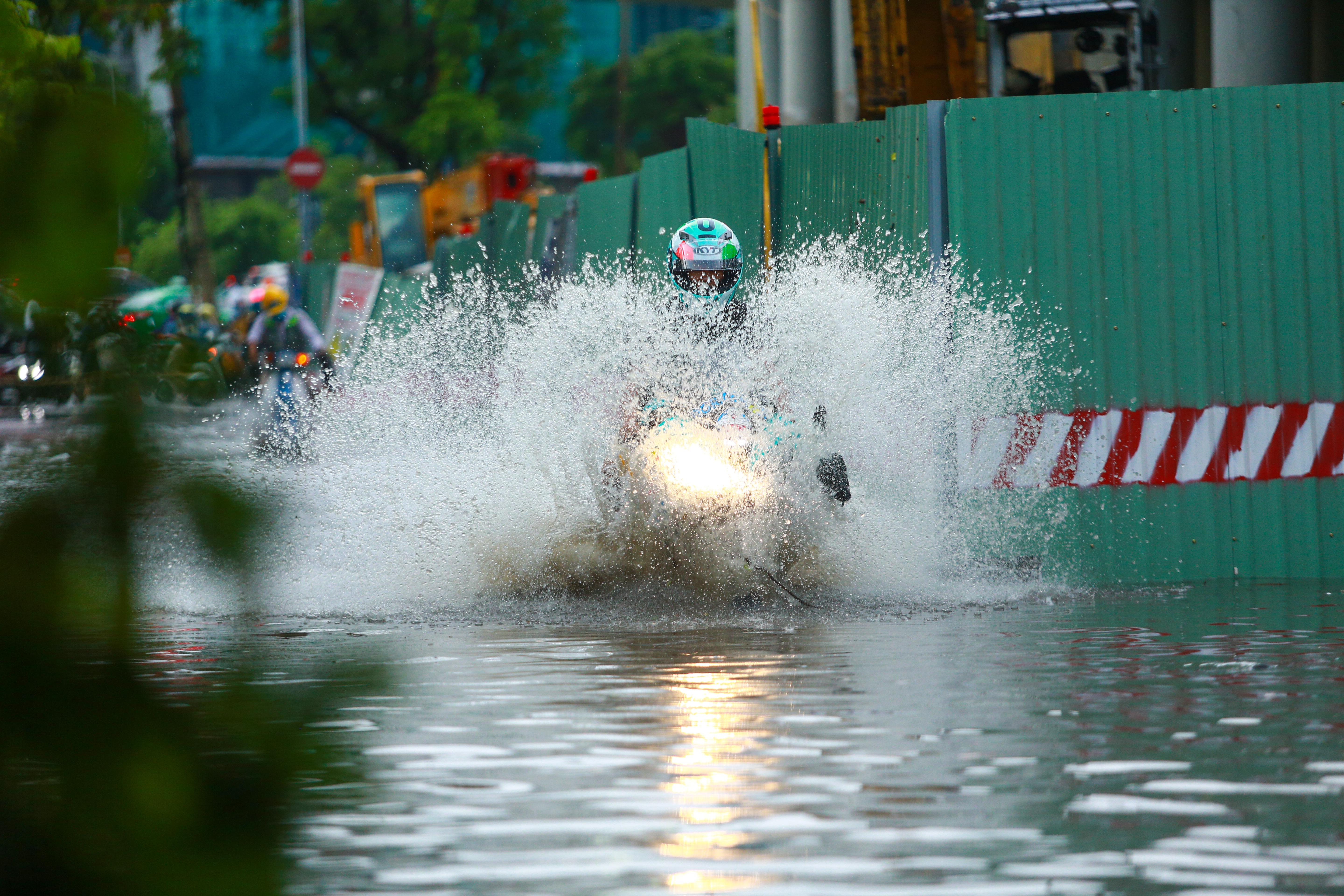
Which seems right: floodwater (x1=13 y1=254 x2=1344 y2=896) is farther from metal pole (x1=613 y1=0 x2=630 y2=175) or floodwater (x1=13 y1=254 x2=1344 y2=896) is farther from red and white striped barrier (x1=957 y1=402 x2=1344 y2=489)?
metal pole (x1=613 y1=0 x2=630 y2=175)

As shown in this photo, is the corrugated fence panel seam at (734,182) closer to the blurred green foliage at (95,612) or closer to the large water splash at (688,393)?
the large water splash at (688,393)

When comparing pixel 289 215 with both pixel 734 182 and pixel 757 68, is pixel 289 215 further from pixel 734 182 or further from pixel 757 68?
pixel 757 68

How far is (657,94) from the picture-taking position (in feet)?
253

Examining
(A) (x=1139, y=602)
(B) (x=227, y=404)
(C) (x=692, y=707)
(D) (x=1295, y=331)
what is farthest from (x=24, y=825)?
(D) (x=1295, y=331)

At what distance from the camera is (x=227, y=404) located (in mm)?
1729

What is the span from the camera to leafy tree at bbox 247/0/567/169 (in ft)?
198

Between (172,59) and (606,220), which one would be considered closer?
(172,59)

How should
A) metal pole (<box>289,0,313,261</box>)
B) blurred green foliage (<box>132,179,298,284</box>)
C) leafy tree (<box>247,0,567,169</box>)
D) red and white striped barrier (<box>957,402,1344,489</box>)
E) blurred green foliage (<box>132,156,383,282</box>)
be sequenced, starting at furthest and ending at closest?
1. leafy tree (<box>247,0,567,169</box>)
2. blurred green foliage (<box>132,156,383,282</box>)
3. metal pole (<box>289,0,313,261</box>)
4. red and white striped barrier (<box>957,402,1344,489</box>)
5. blurred green foliage (<box>132,179,298,284</box>)

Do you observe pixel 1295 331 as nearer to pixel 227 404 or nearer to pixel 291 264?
pixel 227 404

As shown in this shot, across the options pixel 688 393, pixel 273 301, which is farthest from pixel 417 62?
pixel 688 393

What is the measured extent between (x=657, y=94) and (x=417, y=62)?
59.1 ft

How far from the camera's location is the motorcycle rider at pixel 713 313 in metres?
10.6

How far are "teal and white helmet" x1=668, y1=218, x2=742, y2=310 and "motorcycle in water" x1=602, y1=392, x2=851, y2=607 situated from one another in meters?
0.68

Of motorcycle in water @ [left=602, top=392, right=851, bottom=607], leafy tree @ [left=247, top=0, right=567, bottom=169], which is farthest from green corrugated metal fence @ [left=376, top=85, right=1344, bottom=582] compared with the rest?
leafy tree @ [left=247, top=0, right=567, bottom=169]
